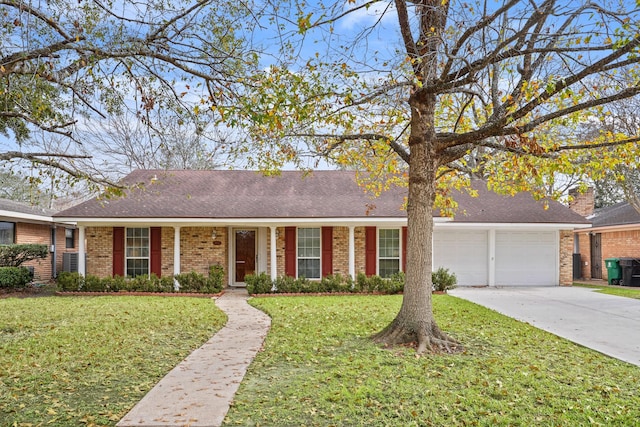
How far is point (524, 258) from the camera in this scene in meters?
19.3

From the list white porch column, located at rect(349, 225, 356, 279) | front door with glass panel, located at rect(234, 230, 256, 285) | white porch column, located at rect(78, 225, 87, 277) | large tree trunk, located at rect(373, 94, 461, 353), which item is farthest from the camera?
front door with glass panel, located at rect(234, 230, 256, 285)

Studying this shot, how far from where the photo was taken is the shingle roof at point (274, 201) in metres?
16.9

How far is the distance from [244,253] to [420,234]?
441 inches

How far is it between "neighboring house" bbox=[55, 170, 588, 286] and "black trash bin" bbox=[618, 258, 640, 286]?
243 cm

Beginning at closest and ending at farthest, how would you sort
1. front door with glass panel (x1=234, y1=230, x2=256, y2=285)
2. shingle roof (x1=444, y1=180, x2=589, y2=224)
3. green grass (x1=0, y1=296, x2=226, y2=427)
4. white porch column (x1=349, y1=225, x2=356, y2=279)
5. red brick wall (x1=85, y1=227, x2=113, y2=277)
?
1. green grass (x1=0, y1=296, x2=226, y2=427)
2. white porch column (x1=349, y1=225, x2=356, y2=279)
3. red brick wall (x1=85, y1=227, x2=113, y2=277)
4. shingle roof (x1=444, y1=180, x2=589, y2=224)
5. front door with glass panel (x1=234, y1=230, x2=256, y2=285)

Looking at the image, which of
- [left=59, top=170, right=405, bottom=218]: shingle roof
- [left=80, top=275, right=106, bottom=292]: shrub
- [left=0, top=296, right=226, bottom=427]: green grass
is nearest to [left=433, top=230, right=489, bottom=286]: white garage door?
[left=59, top=170, right=405, bottom=218]: shingle roof

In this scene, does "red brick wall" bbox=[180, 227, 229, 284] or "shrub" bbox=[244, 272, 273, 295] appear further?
"red brick wall" bbox=[180, 227, 229, 284]

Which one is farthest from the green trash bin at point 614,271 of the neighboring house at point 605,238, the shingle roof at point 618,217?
the shingle roof at point 618,217

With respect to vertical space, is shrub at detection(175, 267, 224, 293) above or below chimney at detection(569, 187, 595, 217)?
below

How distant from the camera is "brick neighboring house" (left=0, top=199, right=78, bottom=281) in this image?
1870 cm

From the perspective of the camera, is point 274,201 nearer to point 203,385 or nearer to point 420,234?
point 420,234

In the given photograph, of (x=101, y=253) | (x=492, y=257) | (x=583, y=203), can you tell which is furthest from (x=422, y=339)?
(x=583, y=203)

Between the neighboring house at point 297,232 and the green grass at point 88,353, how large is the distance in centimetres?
393

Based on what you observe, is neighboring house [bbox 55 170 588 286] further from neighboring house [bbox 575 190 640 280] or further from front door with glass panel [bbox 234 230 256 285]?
neighboring house [bbox 575 190 640 280]
